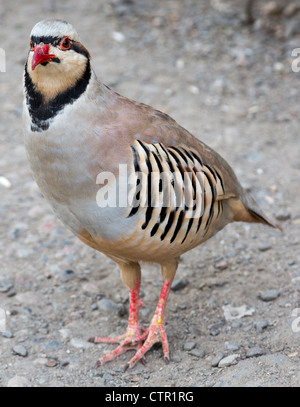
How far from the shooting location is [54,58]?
343cm

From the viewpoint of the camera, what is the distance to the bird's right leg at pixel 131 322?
14.5 ft

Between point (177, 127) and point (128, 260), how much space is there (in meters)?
0.89

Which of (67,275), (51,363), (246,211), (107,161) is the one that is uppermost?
(107,161)

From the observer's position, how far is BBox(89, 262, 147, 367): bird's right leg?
14.5 ft

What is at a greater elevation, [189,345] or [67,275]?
[189,345]

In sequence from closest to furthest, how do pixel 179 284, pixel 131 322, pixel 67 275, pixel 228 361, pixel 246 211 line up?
1. pixel 228 361
2. pixel 131 322
3. pixel 246 211
4. pixel 179 284
5. pixel 67 275

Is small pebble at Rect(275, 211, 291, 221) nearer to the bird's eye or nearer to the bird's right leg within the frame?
the bird's right leg

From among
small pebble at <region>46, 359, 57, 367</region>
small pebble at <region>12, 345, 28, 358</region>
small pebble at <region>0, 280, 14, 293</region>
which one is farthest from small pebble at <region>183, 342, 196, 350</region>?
small pebble at <region>0, 280, 14, 293</region>

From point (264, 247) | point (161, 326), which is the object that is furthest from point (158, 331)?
point (264, 247)

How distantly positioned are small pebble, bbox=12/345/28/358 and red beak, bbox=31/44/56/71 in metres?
1.90

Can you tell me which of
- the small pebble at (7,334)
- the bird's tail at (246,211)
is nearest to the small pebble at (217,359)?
the bird's tail at (246,211)

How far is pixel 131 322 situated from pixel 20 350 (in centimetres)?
76

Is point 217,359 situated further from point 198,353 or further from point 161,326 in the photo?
point 161,326

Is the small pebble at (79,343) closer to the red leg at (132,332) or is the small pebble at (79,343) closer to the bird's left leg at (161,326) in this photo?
the red leg at (132,332)
